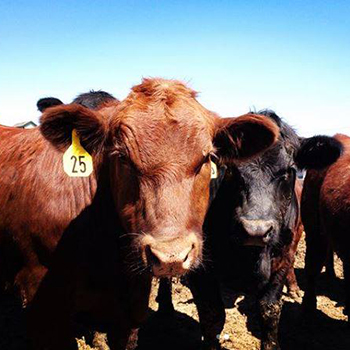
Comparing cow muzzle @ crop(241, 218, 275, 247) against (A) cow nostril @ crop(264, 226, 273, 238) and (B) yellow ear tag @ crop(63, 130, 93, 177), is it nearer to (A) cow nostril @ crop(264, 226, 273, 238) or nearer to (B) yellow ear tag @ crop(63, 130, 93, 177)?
(A) cow nostril @ crop(264, 226, 273, 238)

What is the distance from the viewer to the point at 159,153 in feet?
7.26

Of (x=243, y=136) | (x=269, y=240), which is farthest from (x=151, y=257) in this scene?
(x=269, y=240)

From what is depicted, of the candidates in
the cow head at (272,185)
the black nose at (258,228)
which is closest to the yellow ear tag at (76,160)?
the cow head at (272,185)

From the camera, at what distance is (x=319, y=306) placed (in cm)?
568

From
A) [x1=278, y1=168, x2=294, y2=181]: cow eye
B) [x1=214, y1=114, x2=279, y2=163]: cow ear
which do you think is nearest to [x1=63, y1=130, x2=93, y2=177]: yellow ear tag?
[x1=214, y1=114, x2=279, y2=163]: cow ear

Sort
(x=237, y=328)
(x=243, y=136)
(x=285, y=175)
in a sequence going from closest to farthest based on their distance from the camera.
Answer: (x=243, y=136) → (x=285, y=175) → (x=237, y=328)

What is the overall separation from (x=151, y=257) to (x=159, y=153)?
1.96 ft

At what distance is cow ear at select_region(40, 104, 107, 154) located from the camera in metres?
2.50

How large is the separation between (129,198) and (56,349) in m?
1.52

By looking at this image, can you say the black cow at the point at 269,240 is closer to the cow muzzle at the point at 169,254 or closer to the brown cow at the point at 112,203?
the brown cow at the point at 112,203

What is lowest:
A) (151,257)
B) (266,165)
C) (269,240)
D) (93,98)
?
(269,240)

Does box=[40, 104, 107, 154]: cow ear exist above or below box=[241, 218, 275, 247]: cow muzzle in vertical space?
above

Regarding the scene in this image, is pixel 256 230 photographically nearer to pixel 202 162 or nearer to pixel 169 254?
pixel 202 162

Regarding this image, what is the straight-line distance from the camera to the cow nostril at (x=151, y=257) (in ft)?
6.47
